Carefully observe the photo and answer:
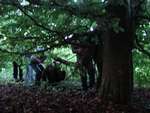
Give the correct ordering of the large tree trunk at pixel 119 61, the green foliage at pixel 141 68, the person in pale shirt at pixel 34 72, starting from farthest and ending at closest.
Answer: the person in pale shirt at pixel 34 72
the green foliage at pixel 141 68
the large tree trunk at pixel 119 61

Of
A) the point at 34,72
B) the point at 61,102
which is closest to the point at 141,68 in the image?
the point at 61,102

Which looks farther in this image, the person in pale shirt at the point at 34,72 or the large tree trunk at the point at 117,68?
the person in pale shirt at the point at 34,72

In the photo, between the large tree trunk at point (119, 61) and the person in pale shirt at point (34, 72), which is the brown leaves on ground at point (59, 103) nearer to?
the large tree trunk at point (119, 61)

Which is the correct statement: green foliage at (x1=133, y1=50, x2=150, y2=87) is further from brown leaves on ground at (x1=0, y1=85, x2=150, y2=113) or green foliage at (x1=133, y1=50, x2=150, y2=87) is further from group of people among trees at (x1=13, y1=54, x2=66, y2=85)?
group of people among trees at (x1=13, y1=54, x2=66, y2=85)

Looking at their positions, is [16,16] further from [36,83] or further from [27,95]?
[36,83]

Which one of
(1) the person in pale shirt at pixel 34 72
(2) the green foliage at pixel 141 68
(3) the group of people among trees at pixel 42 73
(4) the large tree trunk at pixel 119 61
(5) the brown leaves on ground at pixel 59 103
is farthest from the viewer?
(1) the person in pale shirt at pixel 34 72

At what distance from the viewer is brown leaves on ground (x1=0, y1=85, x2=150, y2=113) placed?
6.09 metres

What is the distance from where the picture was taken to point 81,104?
644 centimetres

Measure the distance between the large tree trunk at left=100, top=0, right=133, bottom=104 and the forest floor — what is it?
23cm

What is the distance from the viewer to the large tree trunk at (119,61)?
6418 mm

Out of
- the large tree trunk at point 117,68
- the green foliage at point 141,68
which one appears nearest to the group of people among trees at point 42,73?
the green foliage at point 141,68

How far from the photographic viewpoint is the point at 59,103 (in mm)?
6500

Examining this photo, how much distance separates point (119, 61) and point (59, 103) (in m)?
1.33

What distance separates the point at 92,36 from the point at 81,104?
1.32 meters
